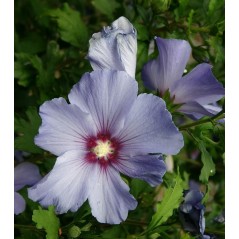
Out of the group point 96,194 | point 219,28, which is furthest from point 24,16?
point 96,194

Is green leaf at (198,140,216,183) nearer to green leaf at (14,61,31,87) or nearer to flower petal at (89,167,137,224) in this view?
flower petal at (89,167,137,224)

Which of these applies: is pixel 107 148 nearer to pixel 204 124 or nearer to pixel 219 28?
pixel 204 124

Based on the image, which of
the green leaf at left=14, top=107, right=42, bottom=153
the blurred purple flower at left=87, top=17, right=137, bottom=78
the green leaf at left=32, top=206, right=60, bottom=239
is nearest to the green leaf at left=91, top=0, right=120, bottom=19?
the green leaf at left=14, top=107, right=42, bottom=153

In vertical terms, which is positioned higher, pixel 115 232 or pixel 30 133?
pixel 30 133

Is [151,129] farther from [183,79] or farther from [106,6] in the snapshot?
[106,6]

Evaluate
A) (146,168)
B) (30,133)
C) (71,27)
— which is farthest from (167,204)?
(71,27)

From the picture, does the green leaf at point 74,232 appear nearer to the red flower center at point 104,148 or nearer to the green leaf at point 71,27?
the red flower center at point 104,148
